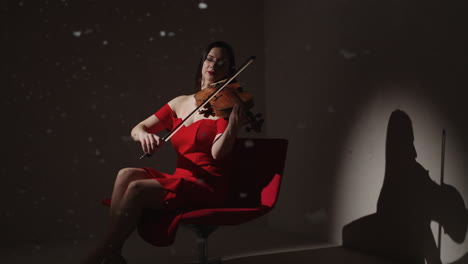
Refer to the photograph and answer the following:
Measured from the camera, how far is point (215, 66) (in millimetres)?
2328

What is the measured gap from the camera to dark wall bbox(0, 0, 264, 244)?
10.0ft

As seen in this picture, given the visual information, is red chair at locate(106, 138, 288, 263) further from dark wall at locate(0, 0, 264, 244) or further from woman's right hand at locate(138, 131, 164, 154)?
dark wall at locate(0, 0, 264, 244)

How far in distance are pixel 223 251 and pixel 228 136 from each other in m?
1.05

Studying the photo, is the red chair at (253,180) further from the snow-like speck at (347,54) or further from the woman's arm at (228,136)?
the snow-like speck at (347,54)

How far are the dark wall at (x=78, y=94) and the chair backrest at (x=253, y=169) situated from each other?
1100 mm

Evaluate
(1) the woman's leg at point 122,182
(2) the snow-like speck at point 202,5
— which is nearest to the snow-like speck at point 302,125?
(2) the snow-like speck at point 202,5

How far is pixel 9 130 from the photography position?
3.04 metres

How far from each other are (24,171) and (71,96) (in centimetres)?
52

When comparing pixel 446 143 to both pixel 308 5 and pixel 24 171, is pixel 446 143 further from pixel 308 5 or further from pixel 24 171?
pixel 24 171

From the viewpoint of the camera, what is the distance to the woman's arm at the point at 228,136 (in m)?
2.06

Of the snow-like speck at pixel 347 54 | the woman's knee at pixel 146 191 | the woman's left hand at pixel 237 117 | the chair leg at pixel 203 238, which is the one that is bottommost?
the chair leg at pixel 203 238

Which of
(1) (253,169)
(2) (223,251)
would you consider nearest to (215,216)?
(1) (253,169)

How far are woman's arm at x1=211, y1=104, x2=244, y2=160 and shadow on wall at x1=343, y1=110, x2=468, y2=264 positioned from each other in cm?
95

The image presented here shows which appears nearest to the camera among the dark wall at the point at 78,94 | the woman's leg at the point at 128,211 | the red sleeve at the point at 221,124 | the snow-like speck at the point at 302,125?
the woman's leg at the point at 128,211
